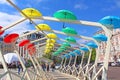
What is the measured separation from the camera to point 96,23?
8.90 meters

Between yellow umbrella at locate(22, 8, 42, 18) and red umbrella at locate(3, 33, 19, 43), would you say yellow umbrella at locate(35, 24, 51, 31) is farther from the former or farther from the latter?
yellow umbrella at locate(22, 8, 42, 18)

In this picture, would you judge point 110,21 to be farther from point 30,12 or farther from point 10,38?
point 10,38

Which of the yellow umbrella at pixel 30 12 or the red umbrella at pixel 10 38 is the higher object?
the yellow umbrella at pixel 30 12

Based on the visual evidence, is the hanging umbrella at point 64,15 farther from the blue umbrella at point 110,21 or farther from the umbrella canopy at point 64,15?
the blue umbrella at point 110,21

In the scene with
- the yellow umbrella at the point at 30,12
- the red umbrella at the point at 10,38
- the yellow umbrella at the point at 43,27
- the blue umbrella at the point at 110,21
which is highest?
the yellow umbrella at the point at 30,12

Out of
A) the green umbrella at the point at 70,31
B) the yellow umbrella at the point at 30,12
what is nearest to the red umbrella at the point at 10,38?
the yellow umbrella at the point at 30,12

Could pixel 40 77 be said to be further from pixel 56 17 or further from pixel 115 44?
pixel 115 44

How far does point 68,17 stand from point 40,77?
6.17m

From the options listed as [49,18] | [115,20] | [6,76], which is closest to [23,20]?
[49,18]

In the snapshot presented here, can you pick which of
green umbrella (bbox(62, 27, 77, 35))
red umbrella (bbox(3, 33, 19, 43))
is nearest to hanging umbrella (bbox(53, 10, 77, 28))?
red umbrella (bbox(3, 33, 19, 43))

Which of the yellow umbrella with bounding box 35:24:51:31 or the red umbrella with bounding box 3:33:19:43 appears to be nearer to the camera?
the red umbrella with bounding box 3:33:19:43

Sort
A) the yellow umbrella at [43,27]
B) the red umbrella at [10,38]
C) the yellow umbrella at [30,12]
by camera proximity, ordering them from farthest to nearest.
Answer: the yellow umbrella at [43,27] < the red umbrella at [10,38] < the yellow umbrella at [30,12]

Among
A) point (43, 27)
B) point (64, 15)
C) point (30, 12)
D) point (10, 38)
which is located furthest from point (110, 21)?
point (43, 27)

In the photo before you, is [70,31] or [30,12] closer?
[30,12]
